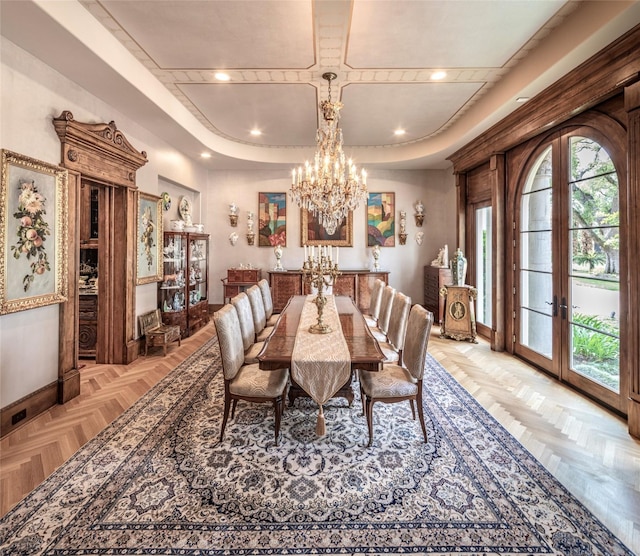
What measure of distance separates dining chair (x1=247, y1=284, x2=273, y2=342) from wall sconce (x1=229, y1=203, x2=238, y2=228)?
3.19m

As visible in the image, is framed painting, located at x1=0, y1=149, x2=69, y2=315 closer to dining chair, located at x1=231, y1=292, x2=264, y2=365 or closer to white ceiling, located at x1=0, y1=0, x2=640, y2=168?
white ceiling, located at x1=0, y1=0, x2=640, y2=168

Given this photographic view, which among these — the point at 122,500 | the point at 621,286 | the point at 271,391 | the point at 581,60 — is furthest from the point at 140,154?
the point at 621,286

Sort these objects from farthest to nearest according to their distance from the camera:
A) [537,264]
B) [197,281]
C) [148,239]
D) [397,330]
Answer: [197,281]
[148,239]
[537,264]
[397,330]

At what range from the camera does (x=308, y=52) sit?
3.12 meters

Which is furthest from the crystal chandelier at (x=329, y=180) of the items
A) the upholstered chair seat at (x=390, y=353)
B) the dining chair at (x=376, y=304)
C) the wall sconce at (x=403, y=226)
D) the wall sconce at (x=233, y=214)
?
the wall sconce at (x=233, y=214)

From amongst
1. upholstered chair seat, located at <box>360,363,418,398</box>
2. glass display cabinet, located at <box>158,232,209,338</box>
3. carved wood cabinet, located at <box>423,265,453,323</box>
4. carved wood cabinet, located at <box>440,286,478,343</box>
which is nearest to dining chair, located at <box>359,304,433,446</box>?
upholstered chair seat, located at <box>360,363,418,398</box>

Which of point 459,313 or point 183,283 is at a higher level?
point 183,283

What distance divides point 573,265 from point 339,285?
13.0 ft

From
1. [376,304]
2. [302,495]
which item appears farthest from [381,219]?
[302,495]

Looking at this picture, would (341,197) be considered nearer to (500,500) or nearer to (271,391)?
(271,391)

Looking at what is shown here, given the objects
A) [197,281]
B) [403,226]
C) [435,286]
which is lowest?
[435,286]

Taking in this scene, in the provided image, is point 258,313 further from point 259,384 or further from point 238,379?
point 259,384

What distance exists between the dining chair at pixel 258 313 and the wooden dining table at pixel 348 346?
395 mm

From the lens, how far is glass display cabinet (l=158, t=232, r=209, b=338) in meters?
5.02
